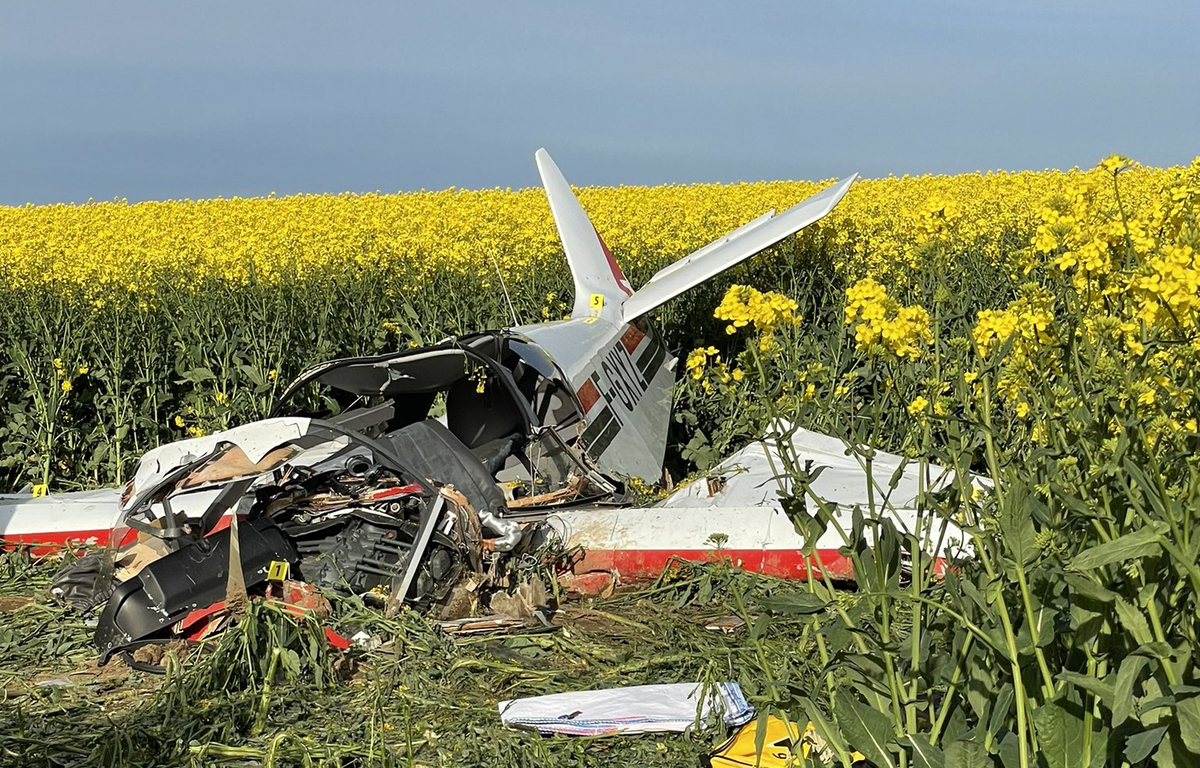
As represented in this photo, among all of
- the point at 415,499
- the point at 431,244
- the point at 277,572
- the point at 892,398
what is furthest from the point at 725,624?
the point at 431,244

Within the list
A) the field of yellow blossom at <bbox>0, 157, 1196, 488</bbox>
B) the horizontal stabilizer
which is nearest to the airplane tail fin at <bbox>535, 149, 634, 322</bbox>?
the horizontal stabilizer

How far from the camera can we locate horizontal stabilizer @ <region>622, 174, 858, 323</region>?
26.0ft

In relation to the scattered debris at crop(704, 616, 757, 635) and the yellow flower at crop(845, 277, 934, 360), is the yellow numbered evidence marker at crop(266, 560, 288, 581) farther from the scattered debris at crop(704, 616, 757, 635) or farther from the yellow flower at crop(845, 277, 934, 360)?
the yellow flower at crop(845, 277, 934, 360)

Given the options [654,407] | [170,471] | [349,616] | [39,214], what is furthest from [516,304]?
[39,214]

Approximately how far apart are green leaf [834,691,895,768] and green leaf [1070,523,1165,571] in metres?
0.66

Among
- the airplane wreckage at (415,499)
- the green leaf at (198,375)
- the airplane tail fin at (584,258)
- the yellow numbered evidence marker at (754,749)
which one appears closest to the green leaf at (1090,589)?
the yellow numbered evidence marker at (754,749)

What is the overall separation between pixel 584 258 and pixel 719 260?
3.52ft

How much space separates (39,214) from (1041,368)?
2347 cm

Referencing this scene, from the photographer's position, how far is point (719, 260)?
8.00m

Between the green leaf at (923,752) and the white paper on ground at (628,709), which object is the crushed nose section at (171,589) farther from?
the green leaf at (923,752)

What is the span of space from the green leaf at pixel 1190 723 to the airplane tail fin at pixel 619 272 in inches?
223

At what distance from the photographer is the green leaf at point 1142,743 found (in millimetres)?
2291

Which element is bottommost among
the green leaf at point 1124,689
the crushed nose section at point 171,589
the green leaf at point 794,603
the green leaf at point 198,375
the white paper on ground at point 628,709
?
the white paper on ground at point 628,709

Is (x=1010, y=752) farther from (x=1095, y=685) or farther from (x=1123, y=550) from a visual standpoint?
(x=1123, y=550)
